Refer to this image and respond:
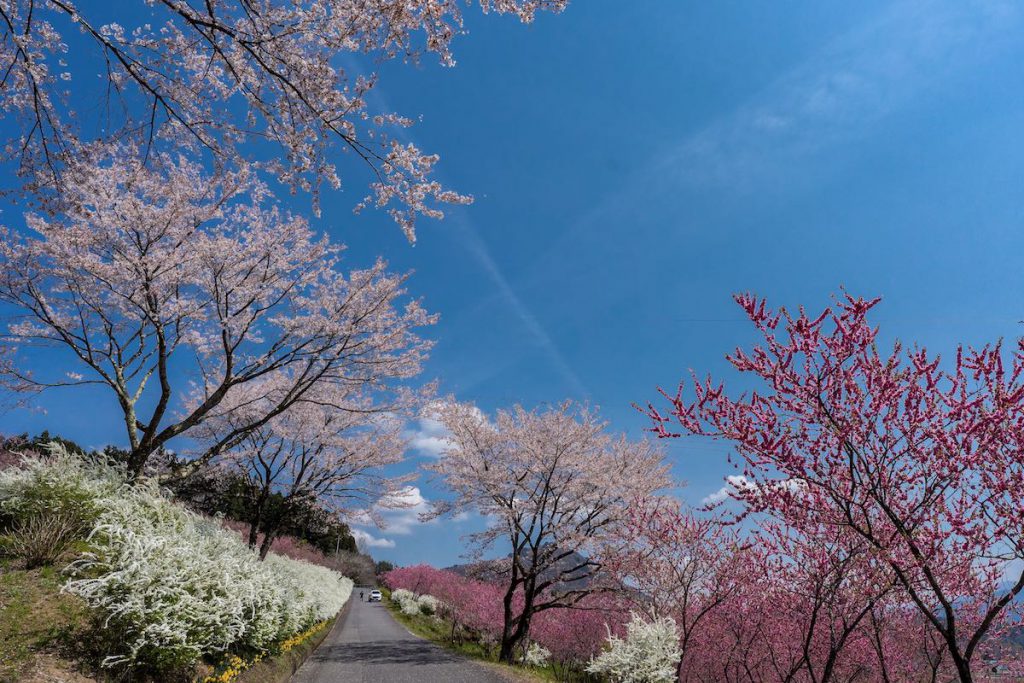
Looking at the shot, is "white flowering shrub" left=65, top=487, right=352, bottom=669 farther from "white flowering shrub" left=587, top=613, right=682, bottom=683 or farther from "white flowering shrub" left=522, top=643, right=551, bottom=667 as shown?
"white flowering shrub" left=522, top=643, right=551, bottom=667

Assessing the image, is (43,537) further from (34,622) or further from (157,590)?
(157,590)

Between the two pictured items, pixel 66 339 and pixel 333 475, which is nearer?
pixel 66 339

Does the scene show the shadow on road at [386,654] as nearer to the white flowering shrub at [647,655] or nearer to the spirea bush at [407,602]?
the white flowering shrub at [647,655]

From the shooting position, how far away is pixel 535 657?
15.4m

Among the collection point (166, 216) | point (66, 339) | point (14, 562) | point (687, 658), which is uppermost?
point (166, 216)

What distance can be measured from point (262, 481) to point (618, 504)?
11.9 m

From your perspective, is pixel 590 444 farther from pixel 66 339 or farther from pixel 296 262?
pixel 66 339

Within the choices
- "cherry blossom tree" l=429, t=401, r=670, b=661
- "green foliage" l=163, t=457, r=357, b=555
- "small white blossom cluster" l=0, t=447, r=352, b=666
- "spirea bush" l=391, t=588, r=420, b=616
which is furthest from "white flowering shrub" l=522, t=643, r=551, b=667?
"spirea bush" l=391, t=588, r=420, b=616

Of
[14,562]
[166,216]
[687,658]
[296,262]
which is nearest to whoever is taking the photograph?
[14,562]

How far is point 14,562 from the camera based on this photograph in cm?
735

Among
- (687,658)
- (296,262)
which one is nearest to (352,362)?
(296,262)

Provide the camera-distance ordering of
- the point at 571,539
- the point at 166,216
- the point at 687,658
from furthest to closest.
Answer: the point at 571,539 < the point at 687,658 < the point at 166,216

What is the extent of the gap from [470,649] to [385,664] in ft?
17.6

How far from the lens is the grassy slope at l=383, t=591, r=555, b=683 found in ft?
39.4
